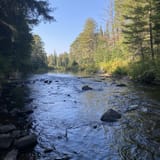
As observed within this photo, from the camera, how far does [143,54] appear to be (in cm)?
3212

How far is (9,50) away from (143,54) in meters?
17.3

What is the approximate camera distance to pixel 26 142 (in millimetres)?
7902

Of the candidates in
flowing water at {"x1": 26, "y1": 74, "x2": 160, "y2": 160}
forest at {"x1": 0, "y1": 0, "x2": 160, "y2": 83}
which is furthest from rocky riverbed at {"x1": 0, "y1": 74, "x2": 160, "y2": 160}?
forest at {"x1": 0, "y1": 0, "x2": 160, "y2": 83}

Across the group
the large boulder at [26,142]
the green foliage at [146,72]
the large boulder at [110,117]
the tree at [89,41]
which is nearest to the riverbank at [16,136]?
the large boulder at [26,142]

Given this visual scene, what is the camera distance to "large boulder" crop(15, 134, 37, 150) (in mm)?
7711

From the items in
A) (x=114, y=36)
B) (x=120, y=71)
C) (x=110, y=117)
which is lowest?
(x=110, y=117)

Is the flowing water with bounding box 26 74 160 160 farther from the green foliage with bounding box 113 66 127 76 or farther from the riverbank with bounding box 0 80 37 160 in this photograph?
the green foliage with bounding box 113 66 127 76

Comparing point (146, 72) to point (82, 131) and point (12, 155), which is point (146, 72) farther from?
point (12, 155)

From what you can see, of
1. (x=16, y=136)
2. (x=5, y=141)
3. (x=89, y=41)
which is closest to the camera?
(x=5, y=141)

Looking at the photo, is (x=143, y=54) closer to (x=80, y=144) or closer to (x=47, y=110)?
(x=47, y=110)

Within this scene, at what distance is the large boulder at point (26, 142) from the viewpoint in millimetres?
7711

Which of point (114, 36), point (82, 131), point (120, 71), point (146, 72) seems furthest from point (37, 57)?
point (82, 131)

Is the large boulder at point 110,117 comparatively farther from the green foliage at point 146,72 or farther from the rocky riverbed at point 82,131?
the green foliage at point 146,72

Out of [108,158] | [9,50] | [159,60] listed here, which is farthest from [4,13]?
[159,60]
